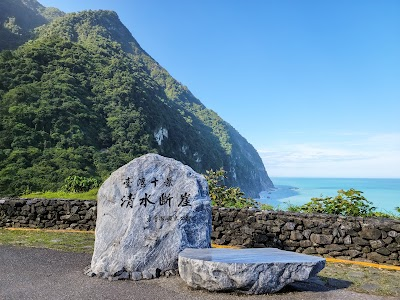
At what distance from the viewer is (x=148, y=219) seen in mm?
6188

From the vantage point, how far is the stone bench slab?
502cm

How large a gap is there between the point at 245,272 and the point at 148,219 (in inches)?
75.7

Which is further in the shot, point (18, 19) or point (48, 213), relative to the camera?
point (18, 19)

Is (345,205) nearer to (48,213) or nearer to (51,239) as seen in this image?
(51,239)

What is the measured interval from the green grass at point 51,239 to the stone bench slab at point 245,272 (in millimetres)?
3432

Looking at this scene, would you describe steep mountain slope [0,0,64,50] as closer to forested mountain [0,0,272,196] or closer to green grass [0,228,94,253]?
forested mountain [0,0,272,196]

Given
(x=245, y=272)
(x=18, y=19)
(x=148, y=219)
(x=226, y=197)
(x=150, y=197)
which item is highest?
(x=18, y=19)

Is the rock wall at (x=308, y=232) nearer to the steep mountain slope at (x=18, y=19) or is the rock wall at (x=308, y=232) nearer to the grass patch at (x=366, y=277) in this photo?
the grass patch at (x=366, y=277)

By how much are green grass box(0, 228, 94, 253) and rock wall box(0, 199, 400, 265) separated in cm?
92

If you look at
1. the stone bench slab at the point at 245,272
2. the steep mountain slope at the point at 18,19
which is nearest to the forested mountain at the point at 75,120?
the steep mountain slope at the point at 18,19

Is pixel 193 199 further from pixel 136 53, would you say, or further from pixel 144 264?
pixel 136 53

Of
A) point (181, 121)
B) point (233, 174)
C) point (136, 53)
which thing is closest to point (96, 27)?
point (136, 53)

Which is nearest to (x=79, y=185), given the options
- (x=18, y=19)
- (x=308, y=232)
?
(x=308, y=232)

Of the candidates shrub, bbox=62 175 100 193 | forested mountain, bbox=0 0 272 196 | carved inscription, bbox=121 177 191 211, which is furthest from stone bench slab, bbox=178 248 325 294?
forested mountain, bbox=0 0 272 196
